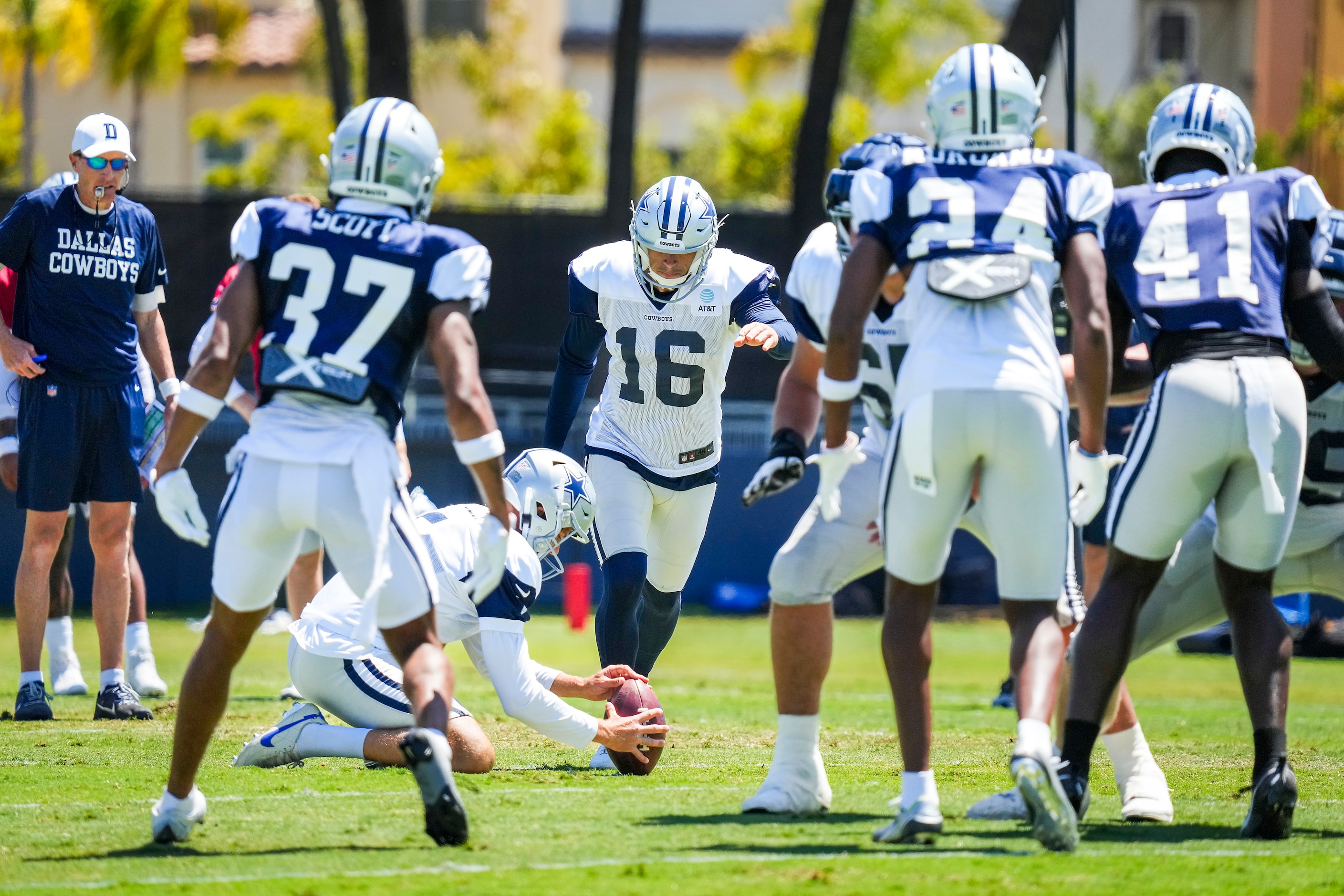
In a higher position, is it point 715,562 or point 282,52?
point 282,52

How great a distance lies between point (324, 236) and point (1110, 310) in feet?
7.90

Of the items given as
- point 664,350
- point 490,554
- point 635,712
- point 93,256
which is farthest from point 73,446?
point 490,554

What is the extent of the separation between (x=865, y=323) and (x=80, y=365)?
4410mm

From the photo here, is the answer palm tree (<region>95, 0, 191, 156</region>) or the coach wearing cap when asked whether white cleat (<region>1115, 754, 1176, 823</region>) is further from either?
palm tree (<region>95, 0, 191, 156</region>)

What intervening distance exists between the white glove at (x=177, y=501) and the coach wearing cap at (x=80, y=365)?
327 centimetres

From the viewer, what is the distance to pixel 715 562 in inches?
637

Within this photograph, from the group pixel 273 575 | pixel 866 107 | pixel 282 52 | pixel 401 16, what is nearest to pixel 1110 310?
pixel 273 575

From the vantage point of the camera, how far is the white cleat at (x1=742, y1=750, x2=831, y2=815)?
521 centimetres

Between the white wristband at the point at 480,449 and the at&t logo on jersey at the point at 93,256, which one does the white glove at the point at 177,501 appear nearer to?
the white wristband at the point at 480,449

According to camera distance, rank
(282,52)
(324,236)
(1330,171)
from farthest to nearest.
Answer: (282,52) < (1330,171) < (324,236)

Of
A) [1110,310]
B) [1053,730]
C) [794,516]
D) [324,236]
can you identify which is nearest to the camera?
[324,236]

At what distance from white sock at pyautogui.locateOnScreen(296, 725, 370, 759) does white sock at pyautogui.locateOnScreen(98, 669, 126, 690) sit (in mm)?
1836

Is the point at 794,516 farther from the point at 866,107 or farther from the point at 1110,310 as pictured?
the point at 866,107

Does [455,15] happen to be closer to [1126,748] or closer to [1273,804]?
[1126,748]
